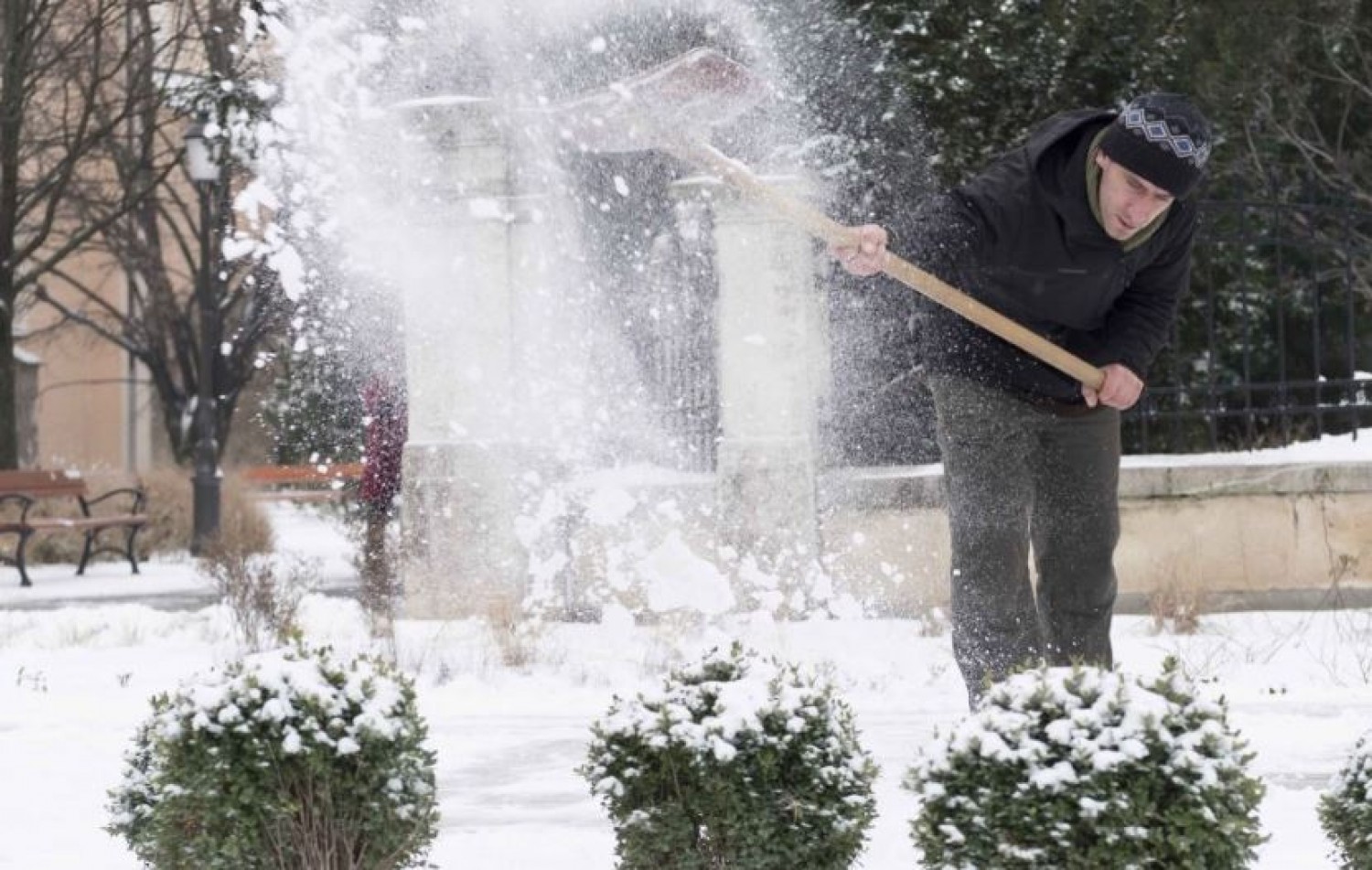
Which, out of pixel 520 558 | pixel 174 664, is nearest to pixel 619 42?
pixel 520 558

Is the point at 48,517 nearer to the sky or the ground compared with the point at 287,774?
nearer to the sky

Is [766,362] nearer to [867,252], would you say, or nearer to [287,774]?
[867,252]

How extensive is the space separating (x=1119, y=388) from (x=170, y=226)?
76.7 feet

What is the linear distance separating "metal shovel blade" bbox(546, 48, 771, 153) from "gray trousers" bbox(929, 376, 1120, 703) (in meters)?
5.69

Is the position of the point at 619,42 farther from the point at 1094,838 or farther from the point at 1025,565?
the point at 1094,838

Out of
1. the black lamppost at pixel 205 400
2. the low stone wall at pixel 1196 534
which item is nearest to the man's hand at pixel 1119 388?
the low stone wall at pixel 1196 534

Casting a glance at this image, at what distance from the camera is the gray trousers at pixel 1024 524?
4.94 metres

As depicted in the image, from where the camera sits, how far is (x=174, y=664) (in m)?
8.95

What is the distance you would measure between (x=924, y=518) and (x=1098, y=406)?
4766 mm

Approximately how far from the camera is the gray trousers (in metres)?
4.94

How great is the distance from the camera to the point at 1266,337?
Answer: 14.0 metres

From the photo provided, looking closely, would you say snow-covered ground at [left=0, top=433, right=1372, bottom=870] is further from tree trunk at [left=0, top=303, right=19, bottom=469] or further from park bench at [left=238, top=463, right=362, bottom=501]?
tree trunk at [left=0, top=303, right=19, bottom=469]

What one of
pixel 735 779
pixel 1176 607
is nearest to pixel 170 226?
pixel 1176 607

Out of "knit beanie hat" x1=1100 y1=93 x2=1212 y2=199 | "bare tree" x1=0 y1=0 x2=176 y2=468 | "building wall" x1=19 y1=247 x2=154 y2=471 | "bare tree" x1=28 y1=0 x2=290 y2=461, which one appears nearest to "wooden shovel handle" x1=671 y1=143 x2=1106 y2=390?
"knit beanie hat" x1=1100 y1=93 x2=1212 y2=199
